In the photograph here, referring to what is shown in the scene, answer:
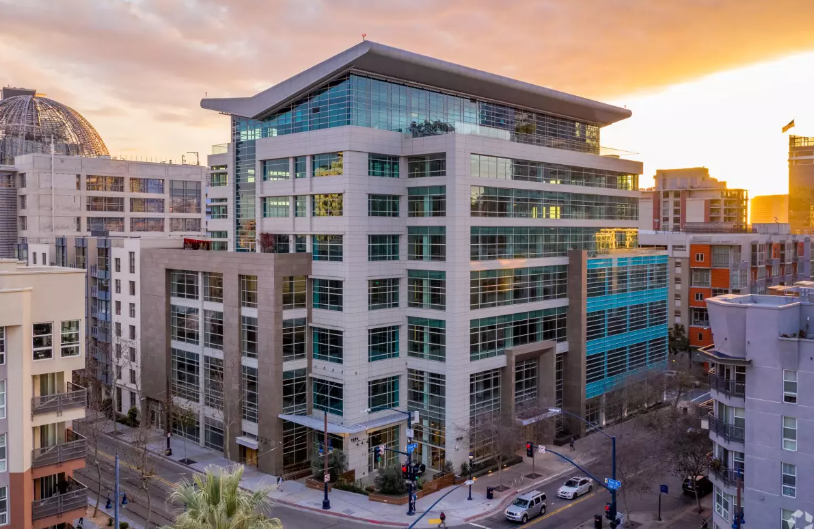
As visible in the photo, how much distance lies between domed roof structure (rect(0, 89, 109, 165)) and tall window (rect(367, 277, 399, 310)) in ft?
265

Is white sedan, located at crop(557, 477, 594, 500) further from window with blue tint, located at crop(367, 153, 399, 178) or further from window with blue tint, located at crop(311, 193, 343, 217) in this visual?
window with blue tint, located at crop(367, 153, 399, 178)

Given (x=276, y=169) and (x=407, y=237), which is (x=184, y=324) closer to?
(x=276, y=169)

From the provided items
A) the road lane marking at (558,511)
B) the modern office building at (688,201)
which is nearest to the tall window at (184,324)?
the road lane marking at (558,511)

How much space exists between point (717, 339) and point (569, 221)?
100ft

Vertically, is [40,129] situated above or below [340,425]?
above

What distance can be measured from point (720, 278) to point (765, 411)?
6377 cm

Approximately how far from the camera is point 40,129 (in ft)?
372

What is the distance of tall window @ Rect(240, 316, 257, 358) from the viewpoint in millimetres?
57000

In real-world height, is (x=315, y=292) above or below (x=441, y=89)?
below

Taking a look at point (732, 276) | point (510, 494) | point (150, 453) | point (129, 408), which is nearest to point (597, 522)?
point (510, 494)

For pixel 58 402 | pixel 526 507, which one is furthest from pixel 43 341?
pixel 526 507

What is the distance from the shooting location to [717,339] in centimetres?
3784

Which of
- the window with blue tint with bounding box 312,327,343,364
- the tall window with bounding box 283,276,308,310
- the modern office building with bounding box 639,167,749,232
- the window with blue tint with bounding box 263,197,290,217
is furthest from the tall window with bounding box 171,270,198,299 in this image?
the modern office building with bounding box 639,167,749,232

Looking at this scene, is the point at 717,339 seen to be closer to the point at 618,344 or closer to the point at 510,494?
the point at 510,494
